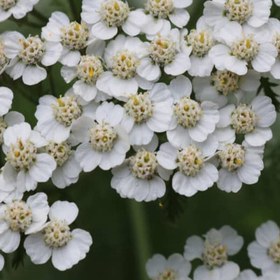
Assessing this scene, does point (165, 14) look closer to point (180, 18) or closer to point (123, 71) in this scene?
point (180, 18)

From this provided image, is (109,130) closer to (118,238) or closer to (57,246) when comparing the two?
(57,246)

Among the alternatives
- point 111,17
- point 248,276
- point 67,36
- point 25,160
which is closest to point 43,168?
point 25,160

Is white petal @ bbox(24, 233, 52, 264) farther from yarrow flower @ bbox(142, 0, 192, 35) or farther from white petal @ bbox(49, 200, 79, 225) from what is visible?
yarrow flower @ bbox(142, 0, 192, 35)

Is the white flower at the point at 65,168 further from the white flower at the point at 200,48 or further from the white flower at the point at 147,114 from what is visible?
the white flower at the point at 200,48

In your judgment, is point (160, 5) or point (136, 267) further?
point (136, 267)

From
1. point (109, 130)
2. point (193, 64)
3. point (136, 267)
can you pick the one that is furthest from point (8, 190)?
point (136, 267)

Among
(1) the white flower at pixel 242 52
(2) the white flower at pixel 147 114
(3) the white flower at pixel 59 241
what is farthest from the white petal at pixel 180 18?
(3) the white flower at pixel 59 241
